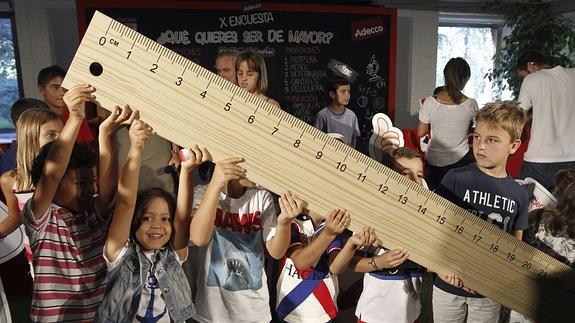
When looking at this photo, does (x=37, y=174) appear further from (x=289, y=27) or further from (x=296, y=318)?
(x=289, y=27)

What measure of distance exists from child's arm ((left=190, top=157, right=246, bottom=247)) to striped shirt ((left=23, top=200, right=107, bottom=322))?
0.37m

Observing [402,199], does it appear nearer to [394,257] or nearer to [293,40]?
[394,257]

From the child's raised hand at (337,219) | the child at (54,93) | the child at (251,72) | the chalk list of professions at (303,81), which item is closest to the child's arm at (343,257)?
the child's raised hand at (337,219)

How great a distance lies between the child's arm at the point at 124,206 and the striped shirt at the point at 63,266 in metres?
0.15

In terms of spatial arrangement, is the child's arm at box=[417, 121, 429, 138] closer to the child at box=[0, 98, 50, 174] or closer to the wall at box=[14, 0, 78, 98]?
the child at box=[0, 98, 50, 174]

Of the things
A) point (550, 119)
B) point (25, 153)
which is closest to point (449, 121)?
point (550, 119)

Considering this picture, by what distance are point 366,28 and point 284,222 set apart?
5003mm

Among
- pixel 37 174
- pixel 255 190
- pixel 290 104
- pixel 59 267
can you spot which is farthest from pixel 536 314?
pixel 290 104

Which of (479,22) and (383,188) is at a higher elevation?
(479,22)

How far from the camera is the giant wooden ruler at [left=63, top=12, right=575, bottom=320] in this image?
3.76ft

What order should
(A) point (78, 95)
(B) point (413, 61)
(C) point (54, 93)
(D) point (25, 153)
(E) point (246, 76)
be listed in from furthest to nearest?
1. (B) point (413, 61)
2. (C) point (54, 93)
3. (E) point (246, 76)
4. (D) point (25, 153)
5. (A) point (78, 95)

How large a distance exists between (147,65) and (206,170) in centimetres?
107

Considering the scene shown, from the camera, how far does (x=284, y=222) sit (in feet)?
4.70

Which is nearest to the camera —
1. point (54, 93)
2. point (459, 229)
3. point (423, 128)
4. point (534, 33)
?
point (459, 229)
